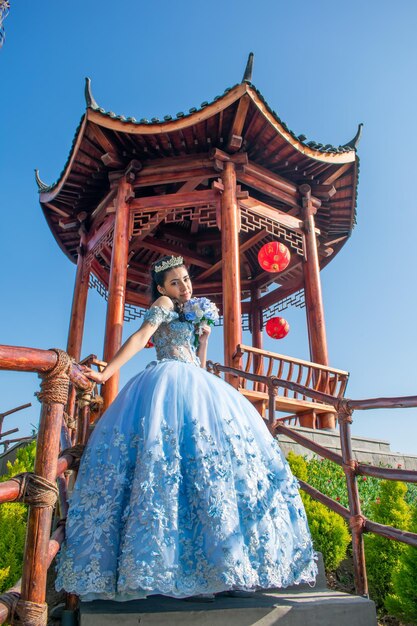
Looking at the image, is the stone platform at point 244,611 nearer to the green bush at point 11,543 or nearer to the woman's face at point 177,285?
the green bush at point 11,543

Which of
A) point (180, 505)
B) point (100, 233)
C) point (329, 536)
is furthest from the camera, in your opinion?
point (100, 233)

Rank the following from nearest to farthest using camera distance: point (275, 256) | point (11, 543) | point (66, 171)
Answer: point (11, 543) < point (275, 256) < point (66, 171)

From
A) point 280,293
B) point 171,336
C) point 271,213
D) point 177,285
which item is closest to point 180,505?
point 171,336

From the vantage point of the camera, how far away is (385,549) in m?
3.16

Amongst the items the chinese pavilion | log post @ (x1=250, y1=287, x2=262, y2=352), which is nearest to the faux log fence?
the chinese pavilion

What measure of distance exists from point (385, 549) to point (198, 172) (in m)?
5.92

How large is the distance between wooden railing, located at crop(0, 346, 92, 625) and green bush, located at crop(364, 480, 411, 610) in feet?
7.91

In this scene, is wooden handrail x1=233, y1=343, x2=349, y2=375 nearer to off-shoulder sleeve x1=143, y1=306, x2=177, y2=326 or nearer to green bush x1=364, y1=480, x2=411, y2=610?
green bush x1=364, y1=480, x2=411, y2=610

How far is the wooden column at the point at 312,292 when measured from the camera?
7.46 meters

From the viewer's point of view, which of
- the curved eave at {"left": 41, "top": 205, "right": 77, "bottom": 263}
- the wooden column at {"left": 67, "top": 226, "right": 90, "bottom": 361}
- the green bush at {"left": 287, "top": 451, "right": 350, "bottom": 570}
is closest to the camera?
the green bush at {"left": 287, "top": 451, "right": 350, "bottom": 570}

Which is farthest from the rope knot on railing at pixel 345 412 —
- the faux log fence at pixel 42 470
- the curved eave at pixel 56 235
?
the curved eave at pixel 56 235

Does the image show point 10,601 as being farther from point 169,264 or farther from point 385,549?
point 385,549

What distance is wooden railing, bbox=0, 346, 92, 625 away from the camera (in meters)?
1.29

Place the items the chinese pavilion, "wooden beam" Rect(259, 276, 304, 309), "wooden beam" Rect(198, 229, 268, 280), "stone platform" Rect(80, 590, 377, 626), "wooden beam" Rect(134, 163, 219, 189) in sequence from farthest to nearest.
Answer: "wooden beam" Rect(259, 276, 304, 309)
"wooden beam" Rect(198, 229, 268, 280)
"wooden beam" Rect(134, 163, 219, 189)
the chinese pavilion
"stone platform" Rect(80, 590, 377, 626)
